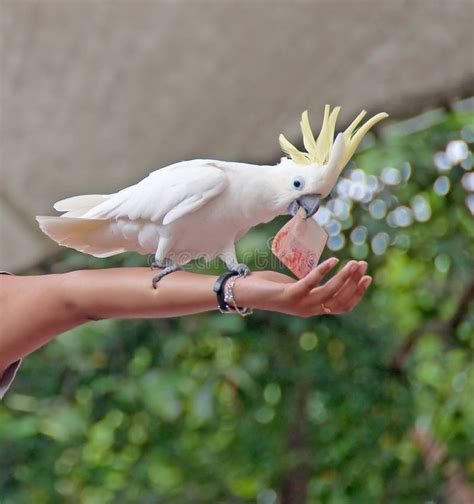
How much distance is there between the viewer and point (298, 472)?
1.91 metres

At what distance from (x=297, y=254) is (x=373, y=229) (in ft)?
3.40

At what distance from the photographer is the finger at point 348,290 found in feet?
2.39

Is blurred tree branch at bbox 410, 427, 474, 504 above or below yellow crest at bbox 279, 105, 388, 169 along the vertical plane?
below

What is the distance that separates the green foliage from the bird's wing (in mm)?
933

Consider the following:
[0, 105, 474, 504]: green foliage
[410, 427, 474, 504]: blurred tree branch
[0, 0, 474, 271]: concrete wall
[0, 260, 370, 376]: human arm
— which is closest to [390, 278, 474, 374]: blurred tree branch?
[0, 105, 474, 504]: green foliage

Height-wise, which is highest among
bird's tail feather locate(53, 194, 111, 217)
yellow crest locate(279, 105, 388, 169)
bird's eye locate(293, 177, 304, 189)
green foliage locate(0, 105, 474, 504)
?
yellow crest locate(279, 105, 388, 169)

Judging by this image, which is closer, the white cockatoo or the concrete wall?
the white cockatoo

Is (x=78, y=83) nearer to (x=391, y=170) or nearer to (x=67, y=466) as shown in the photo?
(x=391, y=170)

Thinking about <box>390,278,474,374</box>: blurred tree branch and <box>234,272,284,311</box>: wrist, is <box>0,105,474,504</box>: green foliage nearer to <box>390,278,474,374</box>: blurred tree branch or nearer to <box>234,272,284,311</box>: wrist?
<box>390,278,474,374</box>: blurred tree branch

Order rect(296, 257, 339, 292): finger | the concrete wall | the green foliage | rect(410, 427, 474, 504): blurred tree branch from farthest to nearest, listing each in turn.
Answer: rect(410, 427, 474, 504): blurred tree branch → the green foliage → the concrete wall → rect(296, 257, 339, 292): finger

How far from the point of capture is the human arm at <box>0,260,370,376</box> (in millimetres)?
734

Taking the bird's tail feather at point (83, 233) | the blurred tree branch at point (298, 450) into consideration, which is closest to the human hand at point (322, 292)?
the bird's tail feather at point (83, 233)

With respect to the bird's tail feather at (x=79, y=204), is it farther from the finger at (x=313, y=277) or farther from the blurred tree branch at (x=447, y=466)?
the blurred tree branch at (x=447, y=466)

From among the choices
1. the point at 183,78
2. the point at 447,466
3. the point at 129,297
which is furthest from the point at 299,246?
the point at 447,466
